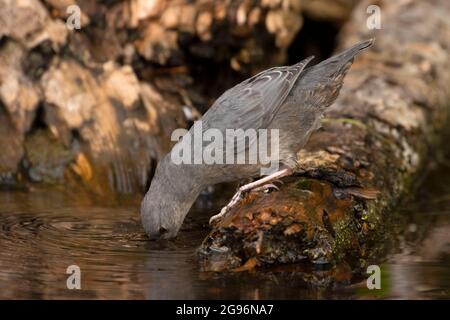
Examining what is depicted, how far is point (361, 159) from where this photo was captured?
22.2ft

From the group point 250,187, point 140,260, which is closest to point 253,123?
point 250,187

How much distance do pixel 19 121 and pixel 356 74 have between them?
3.62 metres

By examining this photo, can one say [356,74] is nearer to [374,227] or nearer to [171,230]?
[374,227]

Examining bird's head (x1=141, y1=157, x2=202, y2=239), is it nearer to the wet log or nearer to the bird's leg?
the bird's leg

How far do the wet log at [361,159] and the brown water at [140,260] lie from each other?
20 centimetres

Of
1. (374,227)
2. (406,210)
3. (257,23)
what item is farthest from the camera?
(257,23)

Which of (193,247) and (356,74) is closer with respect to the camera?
(193,247)

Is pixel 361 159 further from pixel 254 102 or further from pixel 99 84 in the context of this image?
pixel 99 84

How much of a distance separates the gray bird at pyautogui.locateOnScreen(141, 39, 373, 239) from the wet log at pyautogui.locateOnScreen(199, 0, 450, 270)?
1.10 feet

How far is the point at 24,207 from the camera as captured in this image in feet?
22.2

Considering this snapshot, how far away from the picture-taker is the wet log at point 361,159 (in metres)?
5.20

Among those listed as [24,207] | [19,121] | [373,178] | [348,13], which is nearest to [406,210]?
[373,178]

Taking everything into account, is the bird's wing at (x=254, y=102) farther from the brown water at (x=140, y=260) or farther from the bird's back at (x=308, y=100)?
the brown water at (x=140, y=260)

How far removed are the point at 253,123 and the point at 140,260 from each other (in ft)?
4.92
